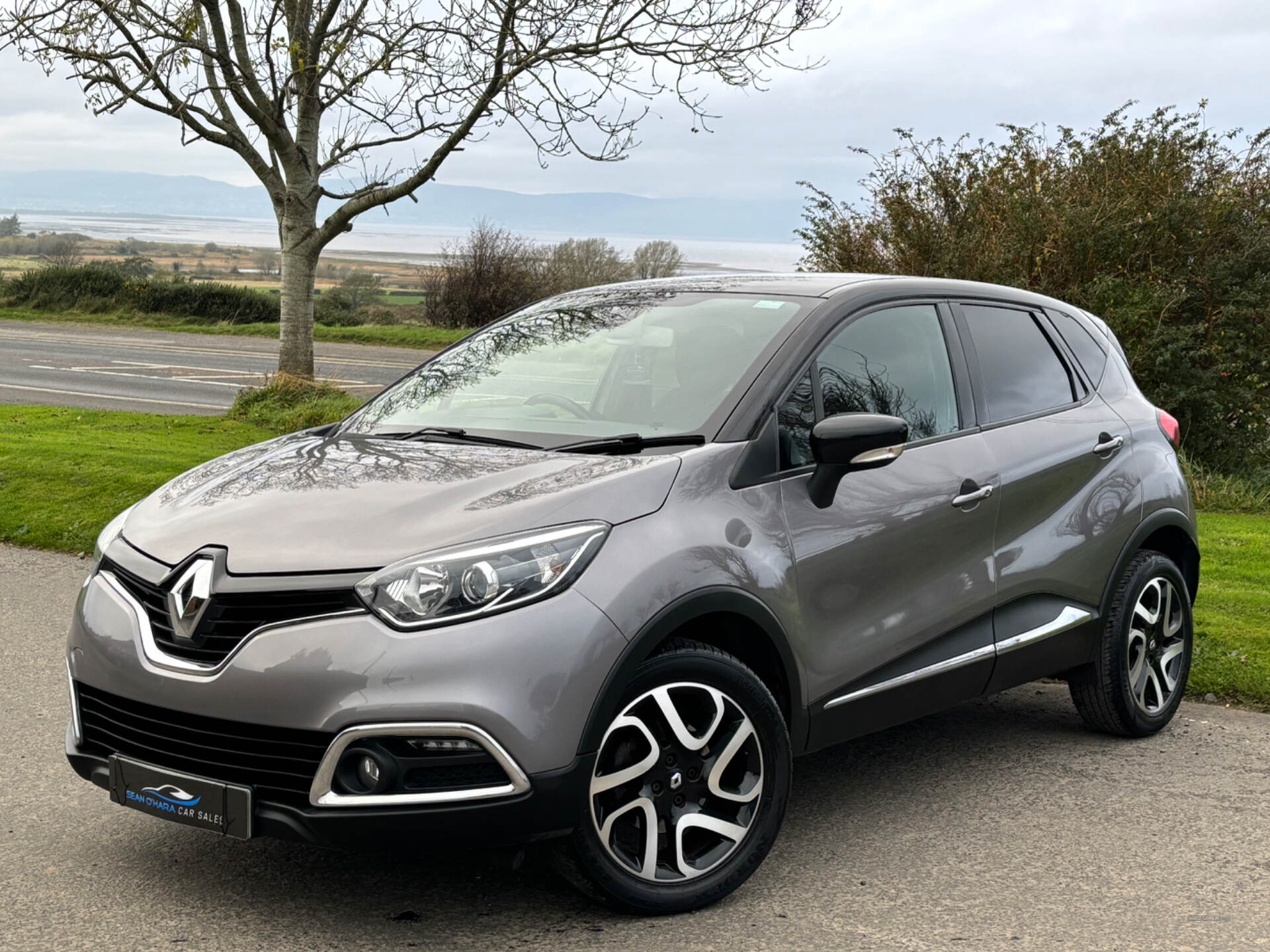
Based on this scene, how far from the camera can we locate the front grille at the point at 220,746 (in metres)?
3.18

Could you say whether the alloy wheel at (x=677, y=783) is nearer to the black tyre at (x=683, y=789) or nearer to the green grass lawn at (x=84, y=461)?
the black tyre at (x=683, y=789)

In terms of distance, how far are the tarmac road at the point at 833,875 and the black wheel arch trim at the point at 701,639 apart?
469 millimetres

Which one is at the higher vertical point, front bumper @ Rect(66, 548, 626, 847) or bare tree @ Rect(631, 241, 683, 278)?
bare tree @ Rect(631, 241, 683, 278)

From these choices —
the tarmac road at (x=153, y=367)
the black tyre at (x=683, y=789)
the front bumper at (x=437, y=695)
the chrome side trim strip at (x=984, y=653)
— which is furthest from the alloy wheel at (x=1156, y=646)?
the tarmac road at (x=153, y=367)

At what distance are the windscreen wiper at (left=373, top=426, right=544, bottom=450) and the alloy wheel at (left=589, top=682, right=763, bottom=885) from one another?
0.93m

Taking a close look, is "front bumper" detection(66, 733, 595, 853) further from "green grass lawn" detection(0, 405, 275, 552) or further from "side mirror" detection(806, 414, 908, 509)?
"green grass lawn" detection(0, 405, 275, 552)

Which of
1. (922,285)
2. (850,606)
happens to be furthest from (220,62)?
(850,606)

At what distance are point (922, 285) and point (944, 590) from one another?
1.14 meters

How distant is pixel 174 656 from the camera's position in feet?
11.1

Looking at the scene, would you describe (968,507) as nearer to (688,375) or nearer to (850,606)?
(850,606)

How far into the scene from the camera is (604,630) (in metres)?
3.27

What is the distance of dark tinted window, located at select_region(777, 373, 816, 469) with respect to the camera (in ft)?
13.1

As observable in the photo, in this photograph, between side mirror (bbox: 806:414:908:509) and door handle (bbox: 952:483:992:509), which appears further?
door handle (bbox: 952:483:992:509)

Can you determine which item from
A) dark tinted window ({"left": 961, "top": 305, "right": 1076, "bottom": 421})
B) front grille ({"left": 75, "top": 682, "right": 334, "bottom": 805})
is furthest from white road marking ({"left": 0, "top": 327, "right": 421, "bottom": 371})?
front grille ({"left": 75, "top": 682, "right": 334, "bottom": 805})
